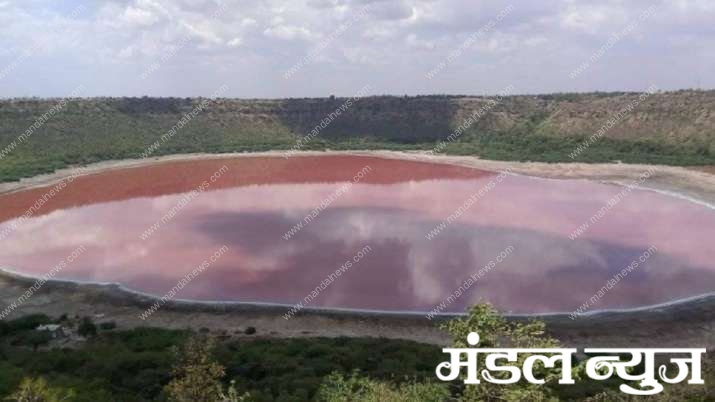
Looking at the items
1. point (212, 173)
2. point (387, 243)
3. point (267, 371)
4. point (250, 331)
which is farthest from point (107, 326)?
point (212, 173)

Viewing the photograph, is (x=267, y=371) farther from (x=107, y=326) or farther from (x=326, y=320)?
(x=107, y=326)

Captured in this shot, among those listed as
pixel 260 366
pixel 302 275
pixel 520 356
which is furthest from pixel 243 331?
pixel 520 356

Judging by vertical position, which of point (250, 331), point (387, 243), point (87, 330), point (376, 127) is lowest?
point (87, 330)

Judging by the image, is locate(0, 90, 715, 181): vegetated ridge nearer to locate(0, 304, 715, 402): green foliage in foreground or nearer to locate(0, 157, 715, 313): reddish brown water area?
locate(0, 157, 715, 313): reddish brown water area

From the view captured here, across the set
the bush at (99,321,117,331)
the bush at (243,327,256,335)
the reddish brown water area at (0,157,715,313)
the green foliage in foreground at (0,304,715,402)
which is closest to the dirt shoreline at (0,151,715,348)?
the bush at (243,327,256,335)

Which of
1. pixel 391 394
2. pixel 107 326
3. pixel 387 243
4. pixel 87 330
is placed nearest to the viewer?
pixel 391 394

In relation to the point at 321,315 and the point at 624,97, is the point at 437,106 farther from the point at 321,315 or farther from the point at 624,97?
the point at 321,315
